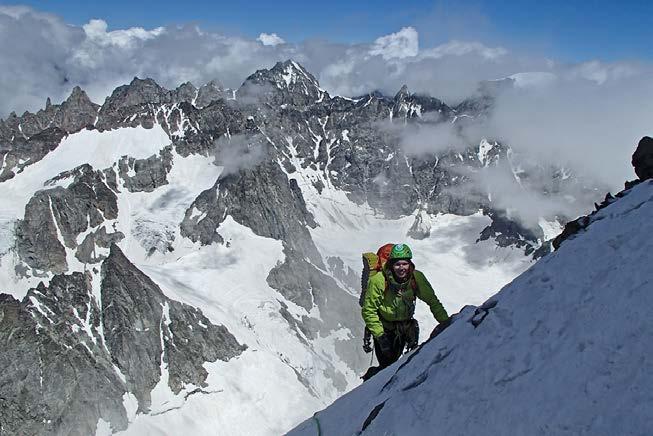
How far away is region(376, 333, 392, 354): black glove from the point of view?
17.7m

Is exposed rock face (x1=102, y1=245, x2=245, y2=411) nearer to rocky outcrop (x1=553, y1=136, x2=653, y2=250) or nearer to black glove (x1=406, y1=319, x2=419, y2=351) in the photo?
black glove (x1=406, y1=319, x2=419, y2=351)

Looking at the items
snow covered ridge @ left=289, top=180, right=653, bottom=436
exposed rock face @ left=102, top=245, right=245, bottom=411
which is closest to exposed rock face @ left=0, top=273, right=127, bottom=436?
exposed rock face @ left=102, top=245, right=245, bottom=411

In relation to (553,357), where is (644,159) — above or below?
above

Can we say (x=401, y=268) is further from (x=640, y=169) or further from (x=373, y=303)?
(x=640, y=169)

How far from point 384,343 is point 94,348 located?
4957 inches

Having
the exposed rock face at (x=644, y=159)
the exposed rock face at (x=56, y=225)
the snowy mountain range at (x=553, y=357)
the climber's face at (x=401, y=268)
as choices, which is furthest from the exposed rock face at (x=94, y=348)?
the exposed rock face at (x=644, y=159)

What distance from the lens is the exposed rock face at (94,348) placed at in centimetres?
11538

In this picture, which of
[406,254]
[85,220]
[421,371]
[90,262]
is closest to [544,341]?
[421,371]

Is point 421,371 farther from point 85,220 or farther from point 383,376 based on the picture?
point 85,220

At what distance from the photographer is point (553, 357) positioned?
37.7 ft

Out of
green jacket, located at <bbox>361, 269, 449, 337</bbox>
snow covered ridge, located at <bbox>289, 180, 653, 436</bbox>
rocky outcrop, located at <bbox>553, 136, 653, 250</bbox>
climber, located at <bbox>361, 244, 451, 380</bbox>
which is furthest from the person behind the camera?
rocky outcrop, located at <bbox>553, 136, 653, 250</bbox>

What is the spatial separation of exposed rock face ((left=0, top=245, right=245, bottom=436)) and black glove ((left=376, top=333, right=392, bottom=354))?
11572cm

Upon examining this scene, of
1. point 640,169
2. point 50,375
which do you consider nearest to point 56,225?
point 50,375

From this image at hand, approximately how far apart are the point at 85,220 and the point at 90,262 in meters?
20.7
